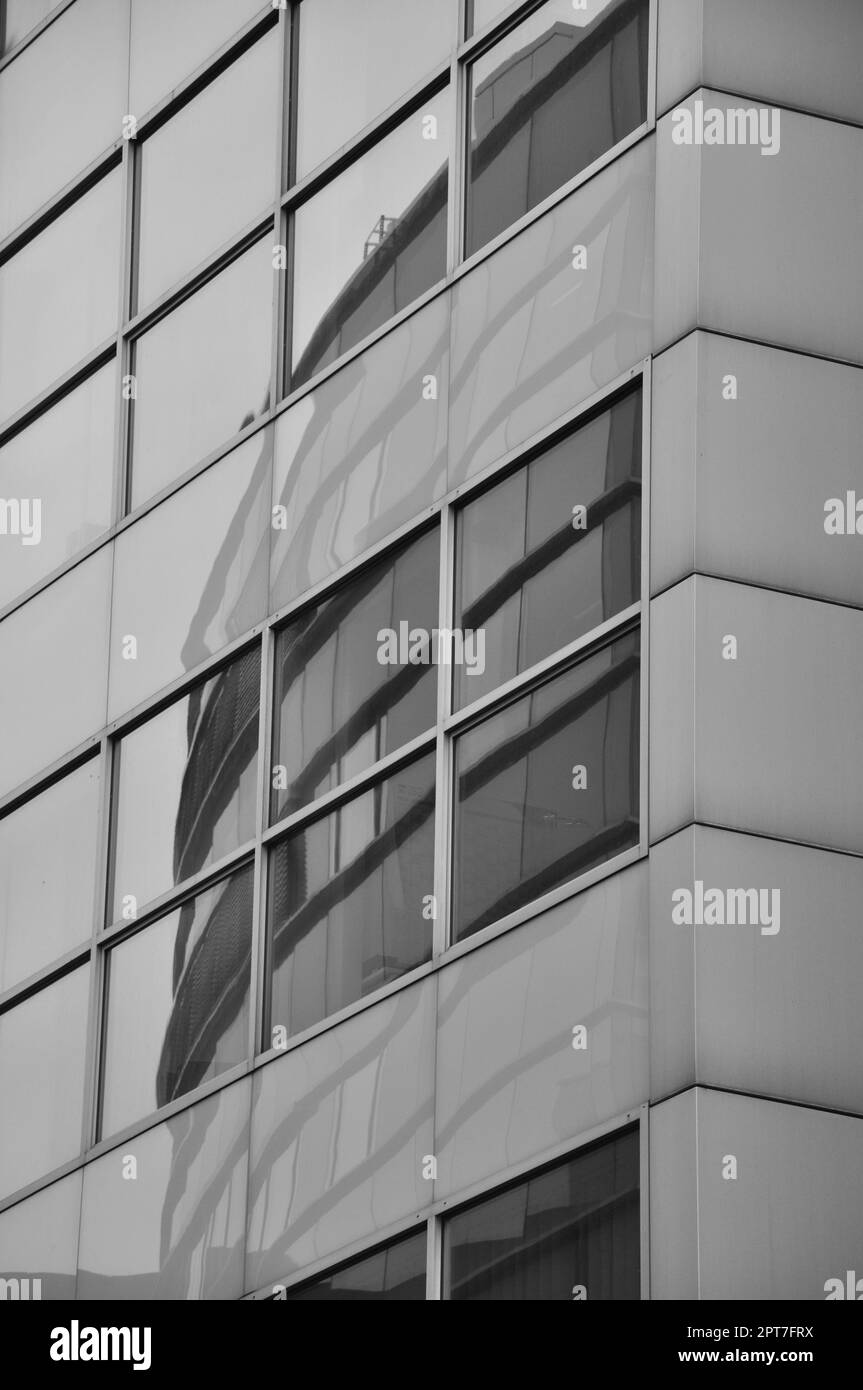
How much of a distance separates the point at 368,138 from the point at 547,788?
220 inches

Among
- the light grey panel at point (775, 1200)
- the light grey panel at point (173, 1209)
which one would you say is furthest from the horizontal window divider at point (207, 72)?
the light grey panel at point (775, 1200)

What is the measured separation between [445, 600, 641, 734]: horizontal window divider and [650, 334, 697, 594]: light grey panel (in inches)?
13.2

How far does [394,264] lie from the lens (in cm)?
1756

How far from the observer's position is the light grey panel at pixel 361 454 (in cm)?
1659

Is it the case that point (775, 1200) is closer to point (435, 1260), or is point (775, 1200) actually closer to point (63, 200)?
point (435, 1260)

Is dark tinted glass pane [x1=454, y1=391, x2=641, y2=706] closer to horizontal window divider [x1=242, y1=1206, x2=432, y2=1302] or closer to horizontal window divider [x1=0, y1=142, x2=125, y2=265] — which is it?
horizontal window divider [x1=242, y1=1206, x2=432, y2=1302]

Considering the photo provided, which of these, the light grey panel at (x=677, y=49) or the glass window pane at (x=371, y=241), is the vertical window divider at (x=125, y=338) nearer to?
the glass window pane at (x=371, y=241)

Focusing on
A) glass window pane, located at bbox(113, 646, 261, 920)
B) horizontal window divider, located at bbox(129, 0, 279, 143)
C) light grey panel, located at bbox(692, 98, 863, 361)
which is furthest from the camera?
horizontal window divider, located at bbox(129, 0, 279, 143)

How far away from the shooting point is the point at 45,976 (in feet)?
62.2

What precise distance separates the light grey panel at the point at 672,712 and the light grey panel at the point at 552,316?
5.88 feet

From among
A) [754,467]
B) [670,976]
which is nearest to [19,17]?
[754,467]

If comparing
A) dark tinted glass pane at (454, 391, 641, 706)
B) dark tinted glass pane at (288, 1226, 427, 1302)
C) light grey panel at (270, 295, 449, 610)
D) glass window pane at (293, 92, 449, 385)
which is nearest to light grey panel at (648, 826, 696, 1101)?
dark tinted glass pane at (454, 391, 641, 706)

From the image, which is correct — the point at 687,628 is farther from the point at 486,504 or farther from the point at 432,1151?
the point at 432,1151

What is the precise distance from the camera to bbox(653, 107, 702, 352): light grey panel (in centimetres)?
1485
